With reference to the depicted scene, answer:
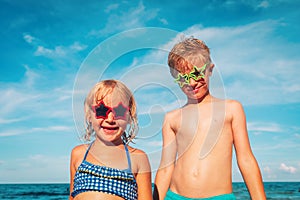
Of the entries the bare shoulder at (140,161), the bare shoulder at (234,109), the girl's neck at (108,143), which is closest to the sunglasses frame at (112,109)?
the girl's neck at (108,143)

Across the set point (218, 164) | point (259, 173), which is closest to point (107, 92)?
point (218, 164)

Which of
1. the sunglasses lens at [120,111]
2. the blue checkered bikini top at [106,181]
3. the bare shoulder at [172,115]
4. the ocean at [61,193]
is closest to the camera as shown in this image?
the blue checkered bikini top at [106,181]

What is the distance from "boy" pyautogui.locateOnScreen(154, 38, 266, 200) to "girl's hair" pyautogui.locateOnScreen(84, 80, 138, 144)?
44 cm

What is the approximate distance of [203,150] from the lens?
3539 millimetres

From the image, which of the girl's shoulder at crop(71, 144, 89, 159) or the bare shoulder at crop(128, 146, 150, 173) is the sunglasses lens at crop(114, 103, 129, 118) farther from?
the girl's shoulder at crop(71, 144, 89, 159)

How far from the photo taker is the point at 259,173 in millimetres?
3371

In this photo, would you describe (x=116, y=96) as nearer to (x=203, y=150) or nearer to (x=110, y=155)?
(x=110, y=155)

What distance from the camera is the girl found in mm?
3262

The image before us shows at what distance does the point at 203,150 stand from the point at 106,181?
39.0 inches

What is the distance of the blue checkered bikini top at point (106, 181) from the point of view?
3.23 metres

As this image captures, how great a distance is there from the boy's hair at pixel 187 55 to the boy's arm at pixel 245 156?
56 cm

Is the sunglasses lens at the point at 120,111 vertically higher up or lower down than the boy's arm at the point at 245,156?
higher up

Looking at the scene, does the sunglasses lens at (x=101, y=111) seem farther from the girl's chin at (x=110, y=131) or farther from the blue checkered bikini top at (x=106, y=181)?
the blue checkered bikini top at (x=106, y=181)

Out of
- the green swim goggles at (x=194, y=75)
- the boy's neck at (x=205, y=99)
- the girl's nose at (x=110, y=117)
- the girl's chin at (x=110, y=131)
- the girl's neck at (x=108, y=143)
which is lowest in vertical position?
the girl's neck at (x=108, y=143)
